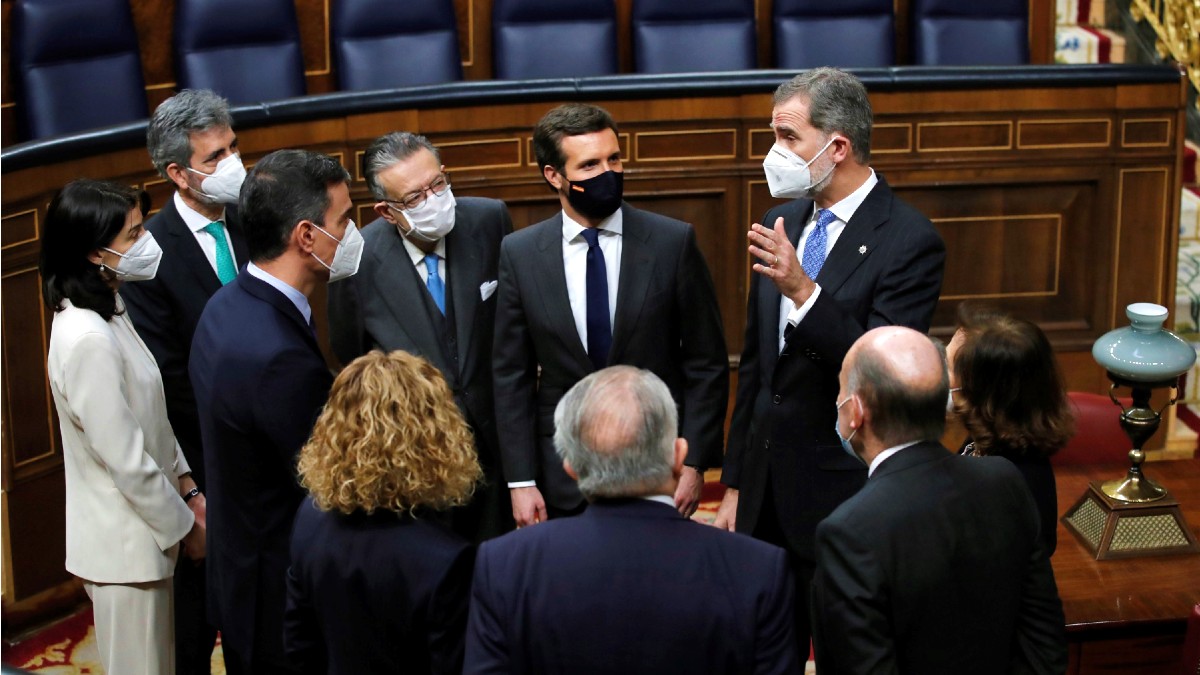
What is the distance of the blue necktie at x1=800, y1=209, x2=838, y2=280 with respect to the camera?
291 cm

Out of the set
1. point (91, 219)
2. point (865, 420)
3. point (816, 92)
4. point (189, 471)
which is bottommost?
point (189, 471)

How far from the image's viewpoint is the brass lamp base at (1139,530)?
3168 mm

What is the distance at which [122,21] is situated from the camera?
525 centimetres

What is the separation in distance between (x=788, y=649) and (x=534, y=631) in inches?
14.5

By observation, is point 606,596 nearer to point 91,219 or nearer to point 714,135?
point 91,219

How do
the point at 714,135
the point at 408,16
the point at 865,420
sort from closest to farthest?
the point at 865,420 → the point at 714,135 → the point at 408,16

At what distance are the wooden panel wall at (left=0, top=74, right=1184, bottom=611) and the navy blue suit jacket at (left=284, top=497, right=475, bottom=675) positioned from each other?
2.72 metres

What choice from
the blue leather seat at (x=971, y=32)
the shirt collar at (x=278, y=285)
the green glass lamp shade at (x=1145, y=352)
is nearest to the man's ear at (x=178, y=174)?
the shirt collar at (x=278, y=285)

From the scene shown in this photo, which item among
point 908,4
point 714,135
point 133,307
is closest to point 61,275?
point 133,307

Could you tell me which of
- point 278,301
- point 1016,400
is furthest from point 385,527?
point 1016,400

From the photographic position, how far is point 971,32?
5.90 metres

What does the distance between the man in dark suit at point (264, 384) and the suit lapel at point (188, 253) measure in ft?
1.92

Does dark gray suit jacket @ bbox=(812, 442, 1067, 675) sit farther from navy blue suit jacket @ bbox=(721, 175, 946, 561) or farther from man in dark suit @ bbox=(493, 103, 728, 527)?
man in dark suit @ bbox=(493, 103, 728, 527)

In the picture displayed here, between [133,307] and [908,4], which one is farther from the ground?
[908,4]
